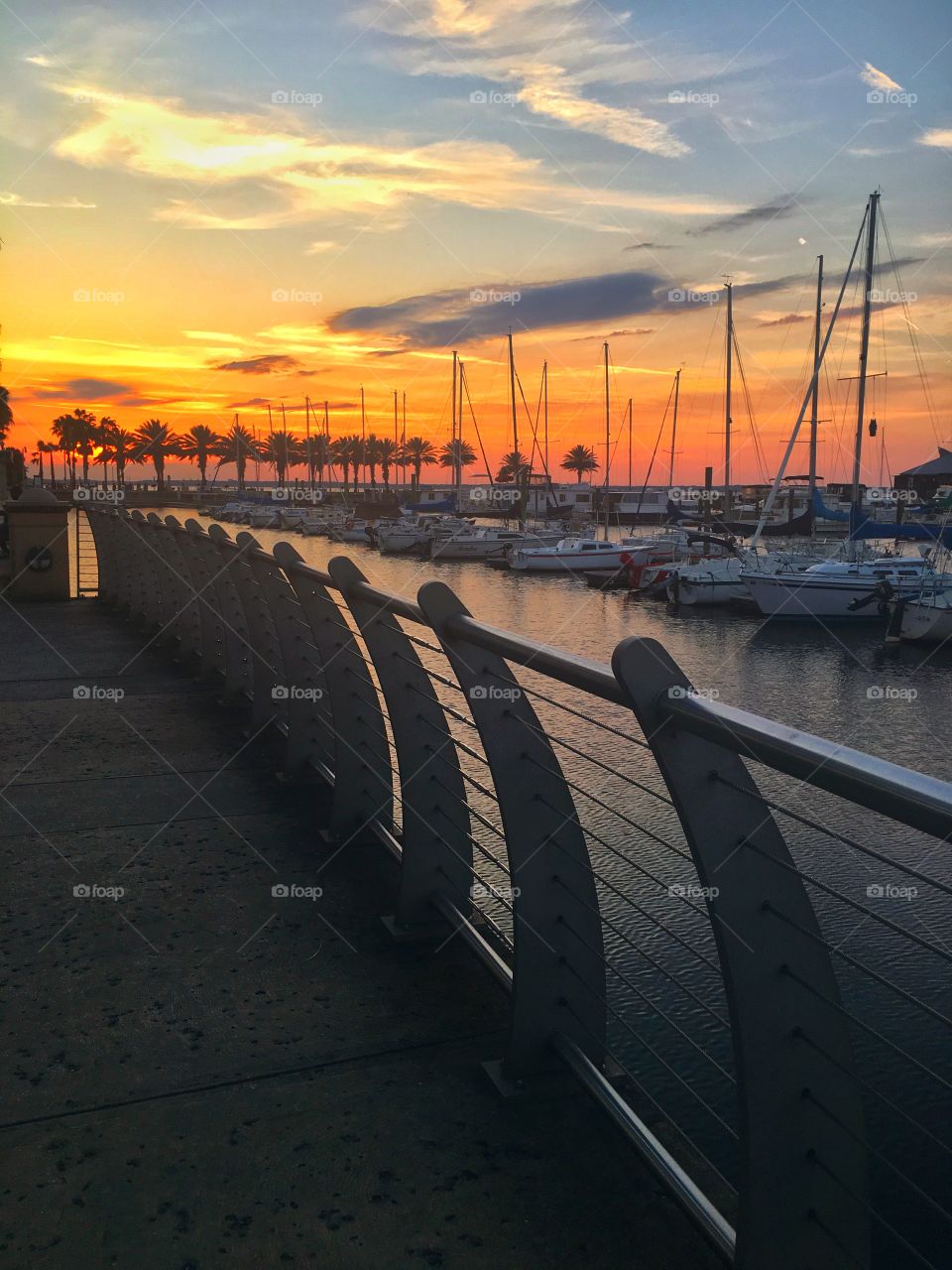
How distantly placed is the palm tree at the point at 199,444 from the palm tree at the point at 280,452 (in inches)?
340

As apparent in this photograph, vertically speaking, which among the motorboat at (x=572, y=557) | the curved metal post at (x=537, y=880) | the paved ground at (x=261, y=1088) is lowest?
the motorboat at (x=572, y=557)

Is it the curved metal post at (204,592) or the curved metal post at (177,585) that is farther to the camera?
the curved metal post at (177,585)

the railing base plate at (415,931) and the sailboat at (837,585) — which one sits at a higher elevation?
the railing base plate at (415,931)

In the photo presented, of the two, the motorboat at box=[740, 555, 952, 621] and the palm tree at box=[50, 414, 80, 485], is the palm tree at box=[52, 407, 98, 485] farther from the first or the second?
the motorboat at box=[740, 555, 952, 621]

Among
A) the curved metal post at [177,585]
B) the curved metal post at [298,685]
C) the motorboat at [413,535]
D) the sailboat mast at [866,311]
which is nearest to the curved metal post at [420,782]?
the curved metal post at [298,685]

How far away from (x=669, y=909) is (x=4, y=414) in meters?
59.6

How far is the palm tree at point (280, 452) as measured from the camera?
15388cm

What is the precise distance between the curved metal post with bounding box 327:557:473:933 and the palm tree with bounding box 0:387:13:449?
60.2 m

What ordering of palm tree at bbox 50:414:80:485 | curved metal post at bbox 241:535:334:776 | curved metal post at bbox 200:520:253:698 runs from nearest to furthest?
curved metal post at bbox 241:535:334:776 < curved metal post at bbox 200:520:253:698 < palm tree at bbox 50:414:80:485

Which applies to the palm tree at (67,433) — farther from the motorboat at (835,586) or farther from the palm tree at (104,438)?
the motorboat at (835,586)

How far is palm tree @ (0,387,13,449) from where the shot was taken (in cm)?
5738

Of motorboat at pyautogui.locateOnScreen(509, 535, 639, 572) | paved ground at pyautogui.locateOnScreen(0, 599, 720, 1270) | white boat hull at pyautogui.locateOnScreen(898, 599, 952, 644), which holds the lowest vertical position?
white boat hull at pyautogui.locateOnScreen(898, 599, 952, 644)

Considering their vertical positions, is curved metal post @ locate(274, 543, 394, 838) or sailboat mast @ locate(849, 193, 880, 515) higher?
sailboat mast @ locate(849, 193, 880, 515)

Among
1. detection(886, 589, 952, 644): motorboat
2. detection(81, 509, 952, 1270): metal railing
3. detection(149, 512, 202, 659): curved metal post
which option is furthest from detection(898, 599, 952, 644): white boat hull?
detection(149, 512, 202, 659): curved metal post
